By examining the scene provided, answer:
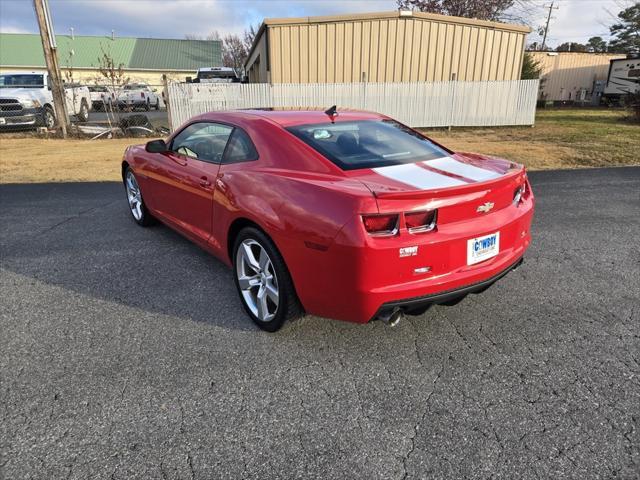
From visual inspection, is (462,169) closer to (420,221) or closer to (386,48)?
(420,221)

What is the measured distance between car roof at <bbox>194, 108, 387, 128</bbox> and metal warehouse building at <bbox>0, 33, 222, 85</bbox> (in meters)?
46.7

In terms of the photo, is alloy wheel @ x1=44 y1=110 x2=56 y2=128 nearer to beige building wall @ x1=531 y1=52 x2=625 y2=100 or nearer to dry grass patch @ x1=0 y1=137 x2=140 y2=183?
dry grass patch @ x1=0 y1=137 x2=140 y2=183

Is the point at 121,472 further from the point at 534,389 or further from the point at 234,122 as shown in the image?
the point at 234,122

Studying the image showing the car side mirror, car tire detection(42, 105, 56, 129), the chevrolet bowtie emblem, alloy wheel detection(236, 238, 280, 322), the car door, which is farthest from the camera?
car tire detection(42, 105, 56, 129)

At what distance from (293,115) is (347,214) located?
155cm

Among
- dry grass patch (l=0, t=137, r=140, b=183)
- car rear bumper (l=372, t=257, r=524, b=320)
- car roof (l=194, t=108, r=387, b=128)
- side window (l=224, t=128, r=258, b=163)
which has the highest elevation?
car roof (l=194, t=108, r=387, b=128)

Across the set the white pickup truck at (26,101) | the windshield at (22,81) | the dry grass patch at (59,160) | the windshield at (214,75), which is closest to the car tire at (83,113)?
the white pickup truck at (26,101)

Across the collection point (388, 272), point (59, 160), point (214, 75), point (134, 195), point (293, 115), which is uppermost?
point (214, 75)

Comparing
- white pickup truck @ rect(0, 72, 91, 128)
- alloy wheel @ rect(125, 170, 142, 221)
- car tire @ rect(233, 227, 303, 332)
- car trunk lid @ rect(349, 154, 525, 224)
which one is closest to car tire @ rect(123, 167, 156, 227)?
alloy wheel @ rect(125, 170, 142, 221)

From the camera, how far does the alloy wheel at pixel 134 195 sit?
5199 millimetres

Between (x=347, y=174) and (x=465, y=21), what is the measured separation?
57.0 ft

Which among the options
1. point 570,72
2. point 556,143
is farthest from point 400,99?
point 570,72

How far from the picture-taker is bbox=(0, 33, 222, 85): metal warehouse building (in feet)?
150

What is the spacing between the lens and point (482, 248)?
264 centimetres
